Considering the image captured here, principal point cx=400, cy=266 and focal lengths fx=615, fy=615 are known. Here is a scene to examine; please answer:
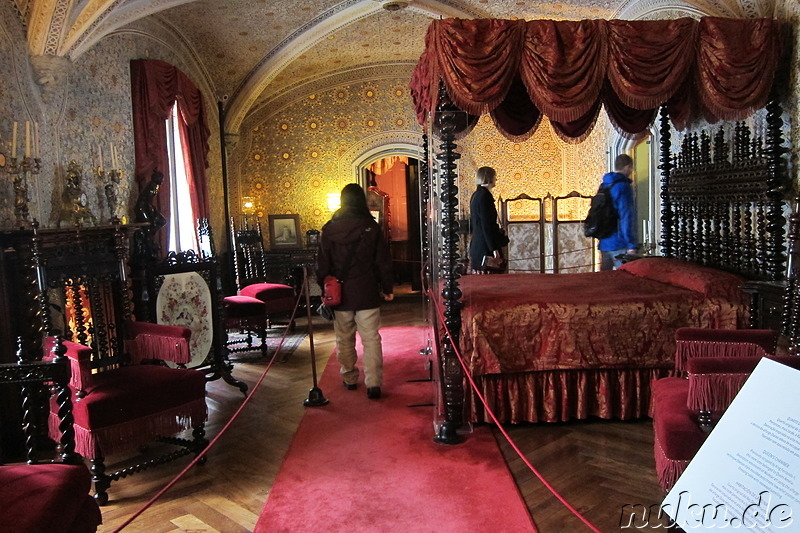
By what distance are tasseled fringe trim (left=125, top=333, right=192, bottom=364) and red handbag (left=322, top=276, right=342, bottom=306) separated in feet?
3.55

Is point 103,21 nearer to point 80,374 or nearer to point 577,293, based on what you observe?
point 80,374

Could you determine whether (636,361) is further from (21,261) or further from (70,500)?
(21,261)

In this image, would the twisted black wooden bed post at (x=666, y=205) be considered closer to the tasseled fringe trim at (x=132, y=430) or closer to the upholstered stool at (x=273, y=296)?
the upholstered stool at (x=273, y=296)

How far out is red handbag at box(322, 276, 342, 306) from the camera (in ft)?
15.1

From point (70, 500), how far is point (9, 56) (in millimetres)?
3384

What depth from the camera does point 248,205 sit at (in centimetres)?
982

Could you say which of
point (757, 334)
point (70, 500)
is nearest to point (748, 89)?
point (757, 334)

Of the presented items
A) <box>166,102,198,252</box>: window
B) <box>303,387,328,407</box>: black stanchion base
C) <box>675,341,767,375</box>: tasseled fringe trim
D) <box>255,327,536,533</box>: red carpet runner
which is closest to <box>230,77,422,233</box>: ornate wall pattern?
<box>166,102,198,252</box>: window

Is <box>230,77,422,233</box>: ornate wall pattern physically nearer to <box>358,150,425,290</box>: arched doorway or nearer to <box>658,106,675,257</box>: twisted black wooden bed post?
<box>358,150,425,290</box>: arched doorway

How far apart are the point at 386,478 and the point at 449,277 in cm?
132

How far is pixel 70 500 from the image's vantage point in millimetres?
2191

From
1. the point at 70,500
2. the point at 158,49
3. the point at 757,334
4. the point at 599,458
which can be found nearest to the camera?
the point at 70,500

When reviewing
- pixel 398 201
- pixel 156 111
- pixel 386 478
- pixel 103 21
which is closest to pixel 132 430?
pixel 386 478

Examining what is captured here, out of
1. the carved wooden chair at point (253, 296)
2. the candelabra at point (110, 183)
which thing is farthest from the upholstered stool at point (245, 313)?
the candelabra at point (110, 183)
